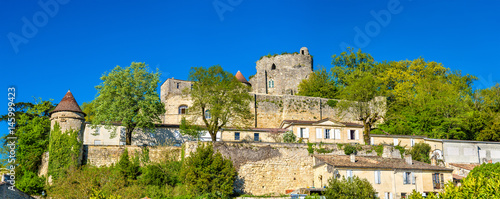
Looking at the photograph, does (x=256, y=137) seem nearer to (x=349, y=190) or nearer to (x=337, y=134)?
(x=337, y=134)

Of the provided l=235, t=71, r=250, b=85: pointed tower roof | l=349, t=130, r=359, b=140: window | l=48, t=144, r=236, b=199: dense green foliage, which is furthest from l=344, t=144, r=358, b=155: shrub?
l=235, t=71, r=250, b=85: pointed tower roof

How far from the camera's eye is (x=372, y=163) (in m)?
36.9

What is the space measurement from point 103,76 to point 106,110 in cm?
352

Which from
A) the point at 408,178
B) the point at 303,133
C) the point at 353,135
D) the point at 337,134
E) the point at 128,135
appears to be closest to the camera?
the point at 408,178

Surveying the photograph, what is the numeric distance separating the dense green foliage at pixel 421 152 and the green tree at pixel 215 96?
50.7ft

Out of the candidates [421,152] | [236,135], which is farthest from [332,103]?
[236,135]

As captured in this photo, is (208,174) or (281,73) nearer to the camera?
(208,174)

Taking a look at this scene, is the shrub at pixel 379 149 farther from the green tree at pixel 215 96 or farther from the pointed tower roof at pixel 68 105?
the pointed tower roof at pixel 68 105

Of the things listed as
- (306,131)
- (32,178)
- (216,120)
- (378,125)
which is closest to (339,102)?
(378,125)

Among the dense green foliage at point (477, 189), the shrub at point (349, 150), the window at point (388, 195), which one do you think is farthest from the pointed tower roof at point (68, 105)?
the dense green foliage at point (477, 189)

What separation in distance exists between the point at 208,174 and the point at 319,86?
101ft

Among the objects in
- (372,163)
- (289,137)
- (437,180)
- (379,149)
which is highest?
(289,137)

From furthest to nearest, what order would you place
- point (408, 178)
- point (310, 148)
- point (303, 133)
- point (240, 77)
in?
point (240, 77)
point (303, 133)
point (310, 148)
point (408, 178)

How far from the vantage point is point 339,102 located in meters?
54.3
